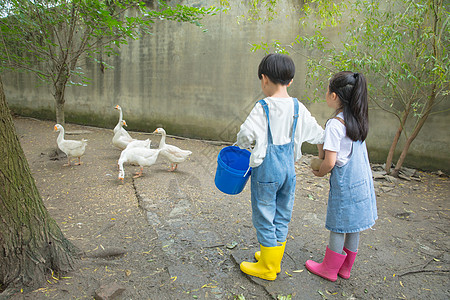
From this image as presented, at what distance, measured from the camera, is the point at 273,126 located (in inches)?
88.3

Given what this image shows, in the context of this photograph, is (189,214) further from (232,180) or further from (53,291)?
(53,291)

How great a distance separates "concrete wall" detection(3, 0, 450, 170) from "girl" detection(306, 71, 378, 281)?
5.17 metres

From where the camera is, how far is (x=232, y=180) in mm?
2430

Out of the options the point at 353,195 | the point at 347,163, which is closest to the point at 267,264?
the point at 353,195

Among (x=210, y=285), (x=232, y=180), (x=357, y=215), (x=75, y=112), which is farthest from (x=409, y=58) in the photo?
(x=75, y=112)

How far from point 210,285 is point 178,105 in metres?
7.72

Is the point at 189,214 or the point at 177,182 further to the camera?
the point at 177,182

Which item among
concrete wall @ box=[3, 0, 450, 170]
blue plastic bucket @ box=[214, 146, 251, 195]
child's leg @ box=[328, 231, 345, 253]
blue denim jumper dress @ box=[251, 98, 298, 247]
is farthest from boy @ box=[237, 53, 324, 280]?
concrete wall @ box=[3, 0, 450, 170]

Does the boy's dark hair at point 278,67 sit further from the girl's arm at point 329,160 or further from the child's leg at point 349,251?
the child's leg at point 349,251

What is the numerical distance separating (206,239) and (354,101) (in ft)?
6.68

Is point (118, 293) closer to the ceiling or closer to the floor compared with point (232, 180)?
closer to the floor

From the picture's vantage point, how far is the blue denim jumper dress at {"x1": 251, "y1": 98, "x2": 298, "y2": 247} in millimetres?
2260

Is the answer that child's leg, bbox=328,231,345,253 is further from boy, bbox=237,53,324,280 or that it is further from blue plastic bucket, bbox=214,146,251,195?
blue plastic bucket, bbox=214,146,251,195

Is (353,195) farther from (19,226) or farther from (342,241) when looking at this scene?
(19,226)
